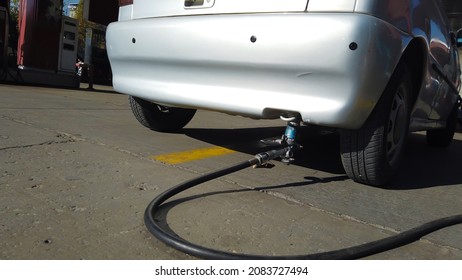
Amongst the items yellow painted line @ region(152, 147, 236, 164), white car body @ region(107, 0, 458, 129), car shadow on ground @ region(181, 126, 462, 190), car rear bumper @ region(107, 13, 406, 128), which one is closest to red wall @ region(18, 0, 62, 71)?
car shadow on ground @ region(181, 126, 462, 190)

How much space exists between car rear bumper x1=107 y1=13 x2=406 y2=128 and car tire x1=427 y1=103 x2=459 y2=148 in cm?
368

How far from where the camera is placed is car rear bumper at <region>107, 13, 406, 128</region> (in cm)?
248

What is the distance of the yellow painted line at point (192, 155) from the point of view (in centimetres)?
335

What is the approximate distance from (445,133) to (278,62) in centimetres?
427

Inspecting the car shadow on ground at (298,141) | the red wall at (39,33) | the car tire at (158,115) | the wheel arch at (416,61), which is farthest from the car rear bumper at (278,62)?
the red wall at (39,33)

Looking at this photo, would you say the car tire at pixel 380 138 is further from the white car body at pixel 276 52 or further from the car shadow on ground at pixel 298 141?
the car shadow on ground at pixel 298 141

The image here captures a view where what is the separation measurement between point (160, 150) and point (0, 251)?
1939 millimetres

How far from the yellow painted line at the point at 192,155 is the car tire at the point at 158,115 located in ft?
2.25

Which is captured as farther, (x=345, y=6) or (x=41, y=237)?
(x=345, y=6)

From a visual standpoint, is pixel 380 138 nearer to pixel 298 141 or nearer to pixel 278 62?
pixel 278 62

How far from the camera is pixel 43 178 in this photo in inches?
104

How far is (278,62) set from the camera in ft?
8.68
